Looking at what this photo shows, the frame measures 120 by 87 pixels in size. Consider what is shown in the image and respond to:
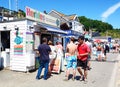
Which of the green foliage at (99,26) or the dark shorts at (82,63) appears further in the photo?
the green foliage at (99,26)

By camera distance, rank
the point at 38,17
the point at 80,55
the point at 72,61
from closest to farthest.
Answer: the point at 80,55
the point at 72,61
the point at 38,17

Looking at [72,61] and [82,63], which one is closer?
[82,63]

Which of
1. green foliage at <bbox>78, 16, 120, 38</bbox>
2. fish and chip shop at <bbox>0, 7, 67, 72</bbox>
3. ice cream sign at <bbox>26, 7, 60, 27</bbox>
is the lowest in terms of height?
fish and chip shop at <bbox>0, 7, 67, 72</bbox>

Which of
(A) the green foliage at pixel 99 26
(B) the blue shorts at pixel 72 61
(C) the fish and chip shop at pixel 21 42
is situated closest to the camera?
(B) the blue shorts at pixel 72 61

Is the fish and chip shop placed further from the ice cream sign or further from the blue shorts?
the blue shorts

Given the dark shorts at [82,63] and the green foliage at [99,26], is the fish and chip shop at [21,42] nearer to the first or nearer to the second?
the dark shorts at [82,63]

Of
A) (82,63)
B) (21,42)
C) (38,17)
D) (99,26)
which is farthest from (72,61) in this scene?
(99,26)

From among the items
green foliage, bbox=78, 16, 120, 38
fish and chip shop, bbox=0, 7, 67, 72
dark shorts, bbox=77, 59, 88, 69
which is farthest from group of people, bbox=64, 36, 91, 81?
green foliage, bbox=78, 16, 120, 38

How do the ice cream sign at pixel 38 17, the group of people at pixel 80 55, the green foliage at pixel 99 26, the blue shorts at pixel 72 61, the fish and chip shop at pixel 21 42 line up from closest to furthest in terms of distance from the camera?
the group of people at pixel 80 55
the blue shorts at pixel 72 61
the fish and chip shop at pixel 21 42
the ice cream sign at pixel 38 17
the green foliage at pixel 99 26

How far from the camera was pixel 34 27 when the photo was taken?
1282 centimetres

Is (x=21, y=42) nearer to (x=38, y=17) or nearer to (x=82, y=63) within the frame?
(x=38, y=17)

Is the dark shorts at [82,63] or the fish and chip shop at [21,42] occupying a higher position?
the fish and chip shop at [21,42]

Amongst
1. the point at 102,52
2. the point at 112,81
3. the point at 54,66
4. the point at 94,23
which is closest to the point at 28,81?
the point at 54,66

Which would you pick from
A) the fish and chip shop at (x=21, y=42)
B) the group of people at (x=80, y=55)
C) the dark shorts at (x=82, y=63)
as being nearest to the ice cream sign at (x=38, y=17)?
the fish and chip shop at (x=21, y=42)
